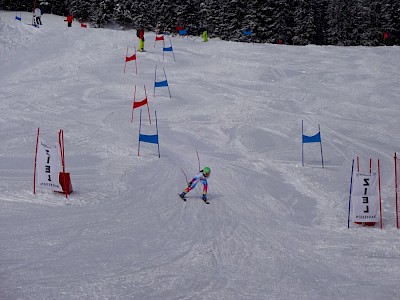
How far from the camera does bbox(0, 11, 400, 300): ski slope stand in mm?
7809

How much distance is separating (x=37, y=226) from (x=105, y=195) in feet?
8.19

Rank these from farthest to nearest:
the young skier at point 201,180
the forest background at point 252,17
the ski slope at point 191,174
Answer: the forest background at point 252,17
the young skier at point 201,180
the ski slope at point 191,174

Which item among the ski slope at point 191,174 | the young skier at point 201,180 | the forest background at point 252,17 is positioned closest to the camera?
the ski slope at point 191,174

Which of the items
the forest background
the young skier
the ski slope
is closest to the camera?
the ski slope

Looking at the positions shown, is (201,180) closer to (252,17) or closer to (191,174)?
(191,174)

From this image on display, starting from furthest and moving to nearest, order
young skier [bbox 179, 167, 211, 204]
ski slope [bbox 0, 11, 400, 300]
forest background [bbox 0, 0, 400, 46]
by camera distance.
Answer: forest background [bbox 0, 0, 400, 46]
young skier [bbox 179, 167, 211, 204]
ski slope [bbox 0, 11, 400, 300]

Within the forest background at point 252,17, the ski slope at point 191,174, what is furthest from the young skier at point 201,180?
the forest background at point 252,17

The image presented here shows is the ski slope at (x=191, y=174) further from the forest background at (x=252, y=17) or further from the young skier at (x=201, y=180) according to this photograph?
the forest background at (x=252, y=17)

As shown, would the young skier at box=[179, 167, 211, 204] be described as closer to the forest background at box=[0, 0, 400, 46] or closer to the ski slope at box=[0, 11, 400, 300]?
the ski slope at box=[0, 11, 400, 300]

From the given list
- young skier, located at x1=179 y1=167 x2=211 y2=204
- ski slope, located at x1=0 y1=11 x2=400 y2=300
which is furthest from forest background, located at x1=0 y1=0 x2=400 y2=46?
young skier, located at x1=179 y1=167 x2=211 y2=204

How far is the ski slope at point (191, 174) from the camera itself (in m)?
7.81

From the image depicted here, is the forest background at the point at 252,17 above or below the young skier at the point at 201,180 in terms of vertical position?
above

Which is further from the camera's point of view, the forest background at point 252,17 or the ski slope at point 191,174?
the forest background at point 252,17

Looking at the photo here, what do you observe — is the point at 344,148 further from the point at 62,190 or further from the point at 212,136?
the point at 62,190
